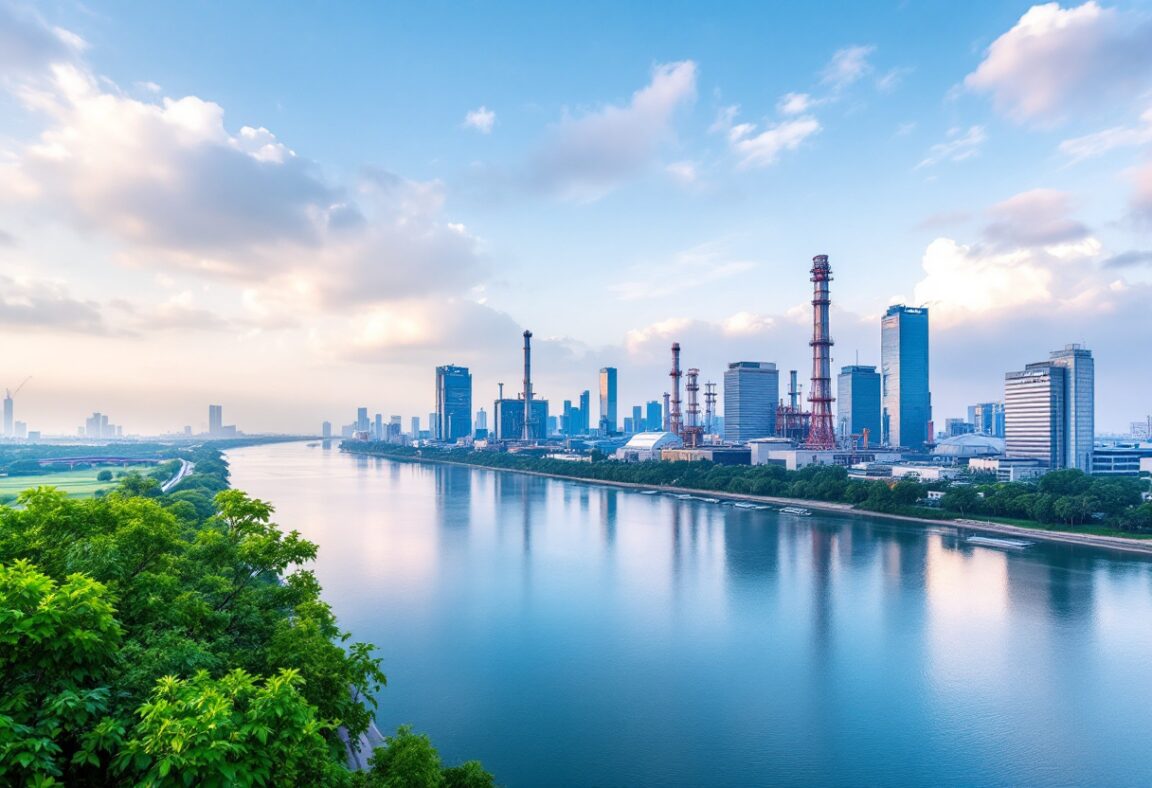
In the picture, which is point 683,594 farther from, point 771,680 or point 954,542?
point 954,542

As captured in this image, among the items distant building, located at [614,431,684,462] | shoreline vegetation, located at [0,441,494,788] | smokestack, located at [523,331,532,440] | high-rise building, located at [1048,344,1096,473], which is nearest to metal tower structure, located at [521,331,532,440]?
smokestack, located at [523,331,532,440]

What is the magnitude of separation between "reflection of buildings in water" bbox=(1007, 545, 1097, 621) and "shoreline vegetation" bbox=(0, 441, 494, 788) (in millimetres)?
20883

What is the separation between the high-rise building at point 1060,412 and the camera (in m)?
54.1

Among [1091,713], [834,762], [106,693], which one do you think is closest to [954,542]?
[1091,713]

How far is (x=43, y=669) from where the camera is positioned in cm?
402

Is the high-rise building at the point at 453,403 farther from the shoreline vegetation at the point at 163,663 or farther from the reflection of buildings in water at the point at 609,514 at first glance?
the shoreline vegetation at the point at 163,663

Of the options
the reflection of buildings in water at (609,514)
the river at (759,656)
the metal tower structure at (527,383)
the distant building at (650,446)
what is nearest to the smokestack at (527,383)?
the metal tower structure at (527,383)

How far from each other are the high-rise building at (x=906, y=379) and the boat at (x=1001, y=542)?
8477 centimetres

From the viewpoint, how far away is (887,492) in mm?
39406

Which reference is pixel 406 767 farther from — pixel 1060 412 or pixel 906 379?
pixel 906 379

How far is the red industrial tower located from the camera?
60.7 m

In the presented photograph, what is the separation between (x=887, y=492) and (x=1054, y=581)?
16915mm

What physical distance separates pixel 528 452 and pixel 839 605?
3369 inches

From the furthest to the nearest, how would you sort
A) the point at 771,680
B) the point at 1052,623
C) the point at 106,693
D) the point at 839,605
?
the point at 839,605 → the point at 1052,623 → the point at 771,680 → the point at 106,693
